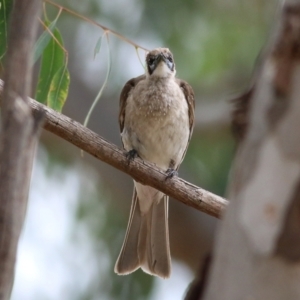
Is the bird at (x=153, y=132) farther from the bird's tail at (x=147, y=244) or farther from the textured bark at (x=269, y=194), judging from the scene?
the textured bark at (x=269, y=194)

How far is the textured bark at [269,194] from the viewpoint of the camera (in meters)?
0.83

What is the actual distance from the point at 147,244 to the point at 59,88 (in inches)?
47.7

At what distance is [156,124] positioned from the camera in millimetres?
3691

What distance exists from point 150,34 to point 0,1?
7.72ft

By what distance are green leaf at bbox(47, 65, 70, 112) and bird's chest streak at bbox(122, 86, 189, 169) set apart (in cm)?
78

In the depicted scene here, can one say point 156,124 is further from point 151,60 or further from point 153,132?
point 151,60

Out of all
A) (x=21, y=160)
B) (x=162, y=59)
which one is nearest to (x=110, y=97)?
(x=162, y=59)

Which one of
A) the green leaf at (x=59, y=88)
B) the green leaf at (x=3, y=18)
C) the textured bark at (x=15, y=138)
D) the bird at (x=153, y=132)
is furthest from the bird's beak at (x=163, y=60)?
the textured bark at (x=15, y=138)

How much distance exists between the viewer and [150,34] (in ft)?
16.8

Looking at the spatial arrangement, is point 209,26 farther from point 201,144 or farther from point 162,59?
point 162,59

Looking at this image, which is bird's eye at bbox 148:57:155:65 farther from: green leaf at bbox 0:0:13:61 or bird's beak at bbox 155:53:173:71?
green leaf at bbox 0:0:13:61

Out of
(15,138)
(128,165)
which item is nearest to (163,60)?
(128,165)

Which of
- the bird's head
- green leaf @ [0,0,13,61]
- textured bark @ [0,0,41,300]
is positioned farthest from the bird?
textured bark @ [0,0,41,300]

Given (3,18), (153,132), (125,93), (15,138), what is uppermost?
(125,93)
